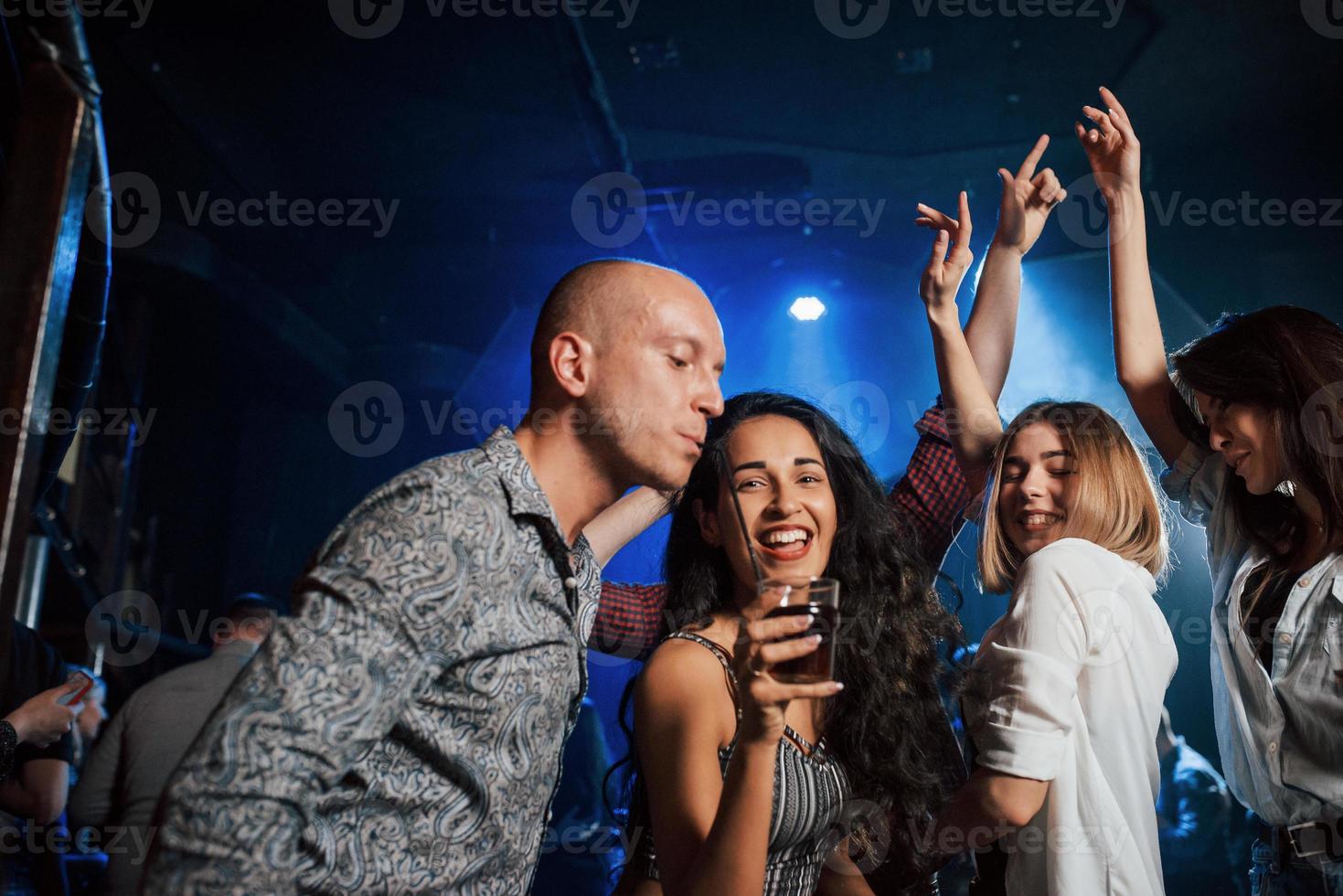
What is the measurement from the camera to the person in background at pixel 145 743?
2.85 m

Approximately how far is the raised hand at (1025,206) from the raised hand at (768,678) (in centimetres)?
154

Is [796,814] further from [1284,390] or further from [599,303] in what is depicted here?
[1284,390]

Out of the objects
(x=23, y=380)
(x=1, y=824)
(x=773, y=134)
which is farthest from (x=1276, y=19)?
(x=1, y=824)

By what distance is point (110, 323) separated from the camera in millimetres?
5719

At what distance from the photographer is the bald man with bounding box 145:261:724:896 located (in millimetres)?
903

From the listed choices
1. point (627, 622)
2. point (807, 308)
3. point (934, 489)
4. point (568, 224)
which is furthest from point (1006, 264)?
Result: point (568, 224)

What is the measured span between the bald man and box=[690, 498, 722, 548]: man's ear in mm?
497

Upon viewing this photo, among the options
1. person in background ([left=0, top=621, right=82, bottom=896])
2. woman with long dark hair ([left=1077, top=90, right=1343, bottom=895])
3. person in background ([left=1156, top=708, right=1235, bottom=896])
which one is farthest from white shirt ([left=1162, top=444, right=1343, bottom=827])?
person in background ([left=1156, top=708, right=1235, bottom=896])

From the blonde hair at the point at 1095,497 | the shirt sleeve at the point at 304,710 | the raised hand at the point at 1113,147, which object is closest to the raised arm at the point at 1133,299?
the raised hand at the point at 1113,147

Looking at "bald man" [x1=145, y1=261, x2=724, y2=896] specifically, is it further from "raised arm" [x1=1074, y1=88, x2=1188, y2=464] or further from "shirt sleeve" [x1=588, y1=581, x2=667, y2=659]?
"raised arm" [x1=1074, y1=88, x2=1188, y2=464]

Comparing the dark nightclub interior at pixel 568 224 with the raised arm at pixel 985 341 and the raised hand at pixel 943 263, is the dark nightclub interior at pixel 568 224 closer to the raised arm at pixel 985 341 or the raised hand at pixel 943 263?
the raised arm at pixel 985 341

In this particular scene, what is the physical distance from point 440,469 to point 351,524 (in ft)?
0.49

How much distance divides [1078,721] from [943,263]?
1.18 m

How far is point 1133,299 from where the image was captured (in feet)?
Answer: 6.80
